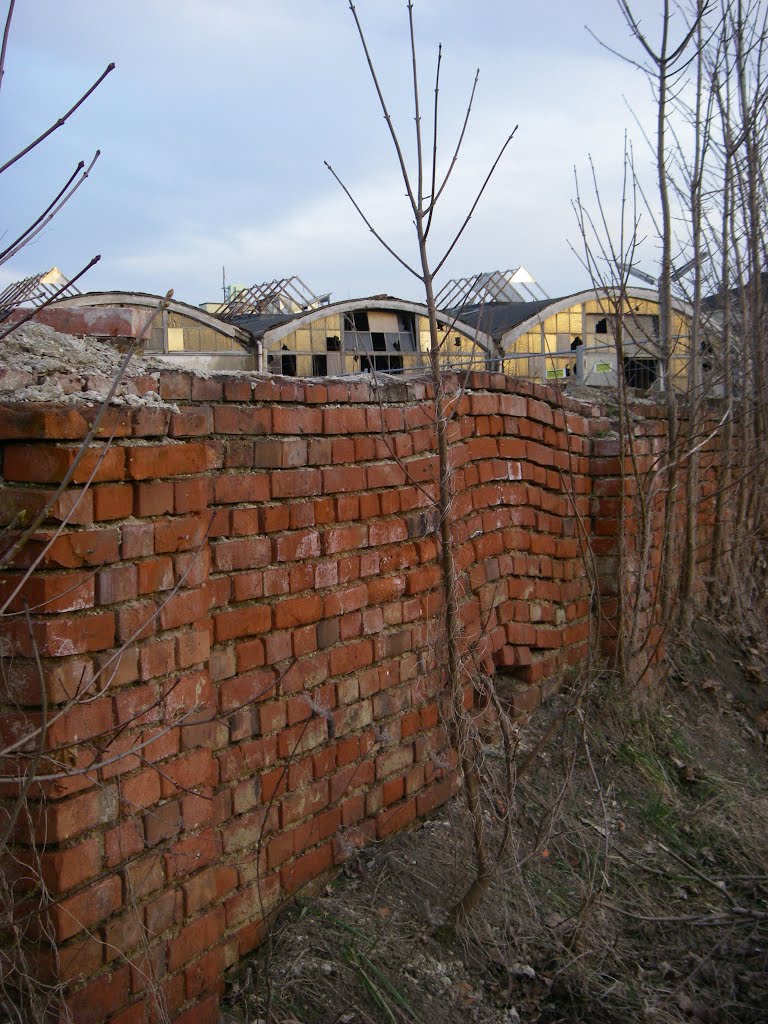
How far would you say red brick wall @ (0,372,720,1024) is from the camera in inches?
79.0

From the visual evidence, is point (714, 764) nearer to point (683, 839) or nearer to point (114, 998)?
point (683, 839)

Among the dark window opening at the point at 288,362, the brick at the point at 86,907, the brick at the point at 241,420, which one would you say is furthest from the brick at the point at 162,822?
the dark window opening at the point at 288,362

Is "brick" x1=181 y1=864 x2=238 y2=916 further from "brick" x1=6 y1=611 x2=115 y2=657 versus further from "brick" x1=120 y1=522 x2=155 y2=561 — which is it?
"brick" x1=120 y1=522 x2=155 y2=561

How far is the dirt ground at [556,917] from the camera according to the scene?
103 inches

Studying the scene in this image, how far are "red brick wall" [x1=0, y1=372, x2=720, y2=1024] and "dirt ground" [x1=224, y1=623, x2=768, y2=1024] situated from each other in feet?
0.48

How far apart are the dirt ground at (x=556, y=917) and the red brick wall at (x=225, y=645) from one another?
5.7 inches

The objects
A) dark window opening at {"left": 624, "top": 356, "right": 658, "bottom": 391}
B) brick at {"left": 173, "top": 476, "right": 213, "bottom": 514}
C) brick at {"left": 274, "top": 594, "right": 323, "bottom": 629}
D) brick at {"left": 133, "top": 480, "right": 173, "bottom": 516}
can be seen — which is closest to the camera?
brick at {"left": 133, "top": 480, "right": 173, "bottom": 516}

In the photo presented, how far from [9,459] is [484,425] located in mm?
2271

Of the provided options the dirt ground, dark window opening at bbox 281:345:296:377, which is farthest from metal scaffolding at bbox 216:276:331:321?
the dirt ground

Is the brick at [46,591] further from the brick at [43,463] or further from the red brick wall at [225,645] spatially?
the brick at [43,463]

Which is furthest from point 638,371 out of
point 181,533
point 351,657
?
point 181,533

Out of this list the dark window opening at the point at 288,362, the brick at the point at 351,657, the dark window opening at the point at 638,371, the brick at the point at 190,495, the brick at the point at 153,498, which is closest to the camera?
the brick at the point at 153,498

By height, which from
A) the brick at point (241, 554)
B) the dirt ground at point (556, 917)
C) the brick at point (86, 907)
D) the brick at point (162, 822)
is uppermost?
the brick at point (241, 554)

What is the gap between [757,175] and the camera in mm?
Result: 6699
